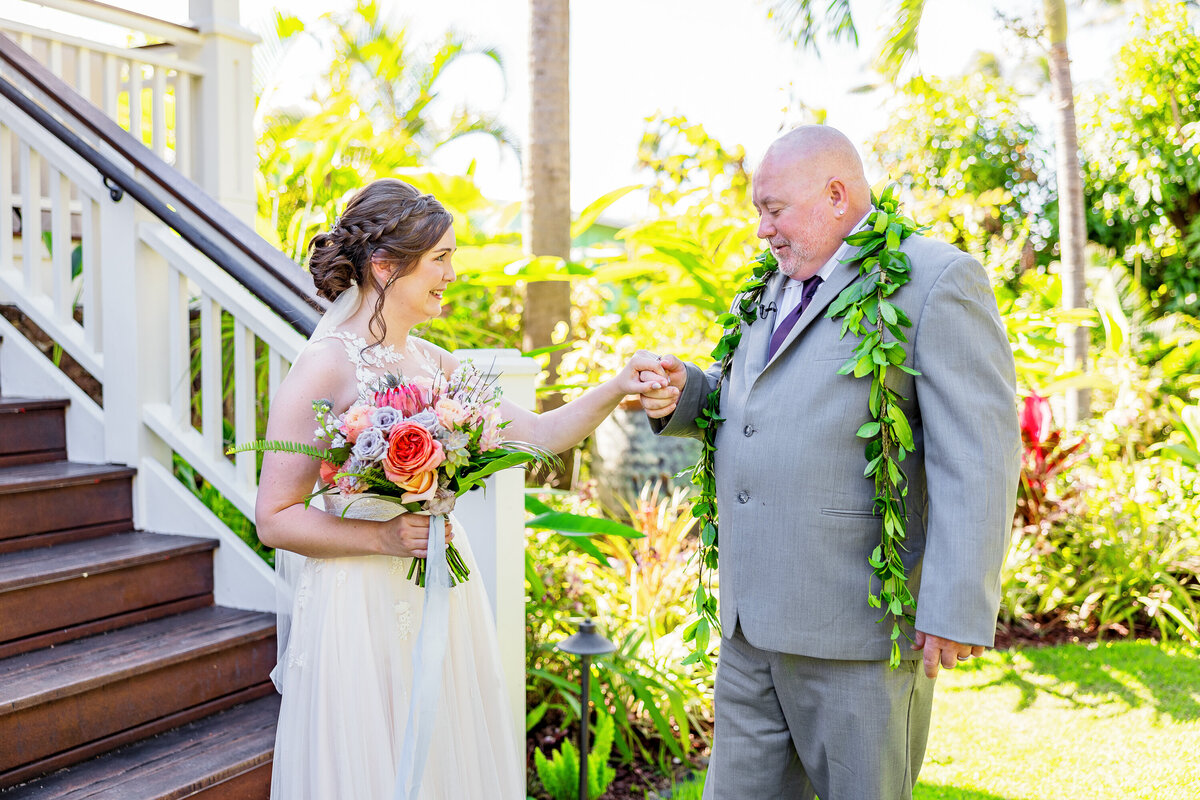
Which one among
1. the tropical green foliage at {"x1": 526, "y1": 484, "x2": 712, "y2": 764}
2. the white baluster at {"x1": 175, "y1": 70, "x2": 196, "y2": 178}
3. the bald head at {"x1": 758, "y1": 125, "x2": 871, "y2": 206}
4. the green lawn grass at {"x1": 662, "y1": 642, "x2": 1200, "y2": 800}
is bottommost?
the green lawn grass at {"x1": 662, "y1": 642, "x2": 1200, "y2": 800}

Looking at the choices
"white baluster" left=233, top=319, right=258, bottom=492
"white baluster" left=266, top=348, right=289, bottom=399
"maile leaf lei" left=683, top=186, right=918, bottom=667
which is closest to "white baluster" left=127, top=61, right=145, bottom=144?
"white baluster" left=233, top=319, right=258, bottom=492

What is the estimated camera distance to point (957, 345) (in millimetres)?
1884

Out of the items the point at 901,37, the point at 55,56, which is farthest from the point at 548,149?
the point at 901,37

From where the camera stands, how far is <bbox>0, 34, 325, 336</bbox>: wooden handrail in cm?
276

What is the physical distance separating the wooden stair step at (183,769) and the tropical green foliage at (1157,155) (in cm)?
992

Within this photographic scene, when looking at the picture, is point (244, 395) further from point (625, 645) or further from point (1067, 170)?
point (1067, 170)

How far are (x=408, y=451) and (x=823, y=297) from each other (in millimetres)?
963

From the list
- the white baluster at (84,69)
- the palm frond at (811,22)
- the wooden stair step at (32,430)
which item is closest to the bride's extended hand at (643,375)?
the wooden stair step at (32,430)

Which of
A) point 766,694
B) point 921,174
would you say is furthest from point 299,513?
point 921,174

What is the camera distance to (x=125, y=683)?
2.56 metres

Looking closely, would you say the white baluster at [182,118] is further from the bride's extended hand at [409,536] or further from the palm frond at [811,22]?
the palm frond at [811,22]

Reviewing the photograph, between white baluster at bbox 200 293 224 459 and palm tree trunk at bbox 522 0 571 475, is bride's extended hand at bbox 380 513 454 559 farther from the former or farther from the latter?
palm tree trunk at bbox 522 0 571 475

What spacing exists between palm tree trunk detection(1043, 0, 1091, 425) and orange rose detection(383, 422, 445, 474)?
6.78 metres

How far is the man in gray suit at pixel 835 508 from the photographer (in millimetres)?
1853
